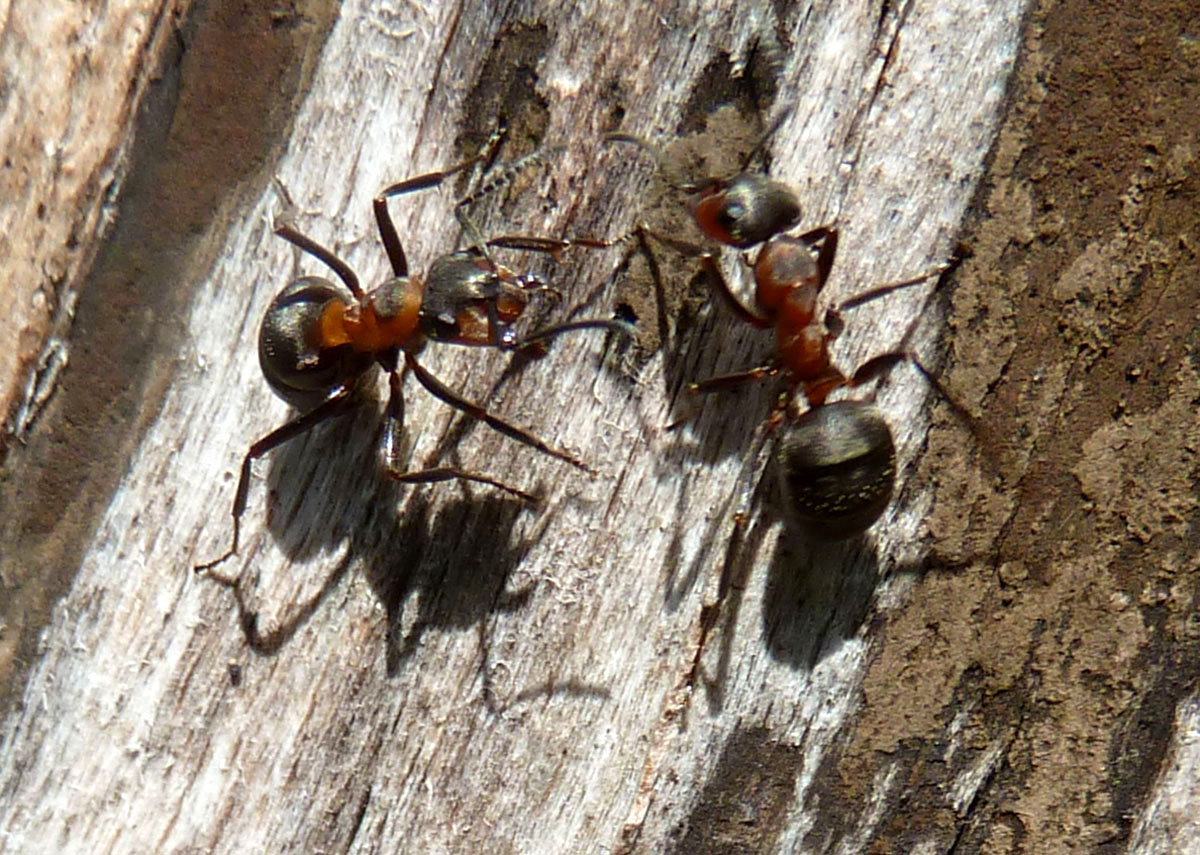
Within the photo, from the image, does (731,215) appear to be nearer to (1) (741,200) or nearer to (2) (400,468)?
(1) (741,200)

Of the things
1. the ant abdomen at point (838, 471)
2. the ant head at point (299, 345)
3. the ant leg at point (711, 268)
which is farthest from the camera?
the ant head at point (299, 345)

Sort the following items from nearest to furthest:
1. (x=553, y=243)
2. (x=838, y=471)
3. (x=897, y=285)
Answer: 1. (x=838, y=471)
2. (x=897, y=285)
3. (x=553, y=243)

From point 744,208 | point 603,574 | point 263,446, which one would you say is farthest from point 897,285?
point 263,446

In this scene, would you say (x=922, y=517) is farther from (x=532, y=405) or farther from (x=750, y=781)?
(x=532, y=405)

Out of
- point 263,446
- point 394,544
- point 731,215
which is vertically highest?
point 731,215

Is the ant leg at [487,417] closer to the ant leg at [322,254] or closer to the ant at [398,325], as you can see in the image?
the ant at [398,325]

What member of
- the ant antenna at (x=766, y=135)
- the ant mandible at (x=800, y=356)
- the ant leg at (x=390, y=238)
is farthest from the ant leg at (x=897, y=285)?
the ant leg at (x=390, y=238)
